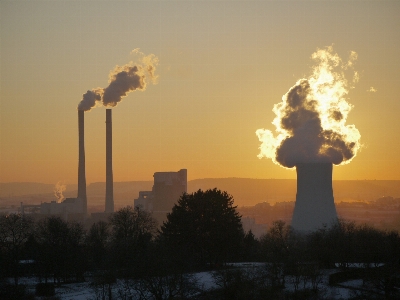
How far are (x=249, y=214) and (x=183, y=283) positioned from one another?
2525 inches

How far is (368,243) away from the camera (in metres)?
25.0

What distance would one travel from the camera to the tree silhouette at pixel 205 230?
26984 millimetres

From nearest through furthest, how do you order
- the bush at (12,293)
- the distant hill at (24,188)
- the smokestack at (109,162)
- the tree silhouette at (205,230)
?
the bush at (12,293) → the tree silhouette at (205,230) → the smokestack at (109,162) → the distant hill at (24,188)

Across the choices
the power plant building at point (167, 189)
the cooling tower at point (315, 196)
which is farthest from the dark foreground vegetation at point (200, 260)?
the power plant building at point (167, 189)

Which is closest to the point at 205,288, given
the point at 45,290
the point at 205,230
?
the point at 45,290

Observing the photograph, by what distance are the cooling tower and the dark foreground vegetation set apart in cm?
65

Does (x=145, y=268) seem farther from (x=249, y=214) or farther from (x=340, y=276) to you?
(x=249, y=214)

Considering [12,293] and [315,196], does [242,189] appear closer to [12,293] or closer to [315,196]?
[315,196]

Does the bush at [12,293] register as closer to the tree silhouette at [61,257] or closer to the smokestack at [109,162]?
the tree silhouette at [61,257]

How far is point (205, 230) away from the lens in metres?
27.6

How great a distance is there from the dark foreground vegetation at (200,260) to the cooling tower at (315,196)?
2.12 ft

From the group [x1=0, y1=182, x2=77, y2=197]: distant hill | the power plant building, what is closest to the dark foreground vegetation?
the power plant building

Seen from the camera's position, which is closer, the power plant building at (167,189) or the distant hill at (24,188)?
the power plant building at (167,189)

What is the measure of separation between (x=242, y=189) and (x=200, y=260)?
8953 cm
